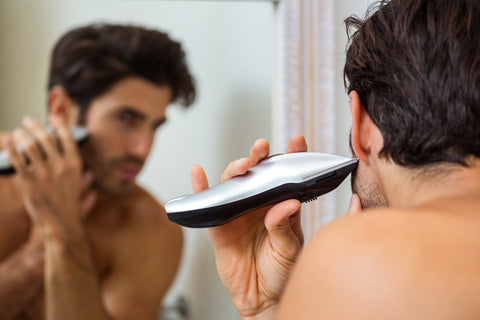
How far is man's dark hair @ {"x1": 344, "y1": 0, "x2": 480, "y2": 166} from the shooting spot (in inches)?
12.8

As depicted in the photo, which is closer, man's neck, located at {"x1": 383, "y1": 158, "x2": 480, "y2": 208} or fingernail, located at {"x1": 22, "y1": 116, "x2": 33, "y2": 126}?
man's neck, located at {"x1": 383, "y1": 158, "x2": 480, "y2": 208}

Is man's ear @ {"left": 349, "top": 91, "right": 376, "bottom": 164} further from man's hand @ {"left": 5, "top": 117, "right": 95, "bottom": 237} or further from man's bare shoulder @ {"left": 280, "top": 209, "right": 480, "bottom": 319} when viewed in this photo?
man's hand @ {"left": 5, "top": 117, "right": 95, "bottom": 237}

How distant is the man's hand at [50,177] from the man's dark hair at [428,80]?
1.98 ft

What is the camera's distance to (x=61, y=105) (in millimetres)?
807

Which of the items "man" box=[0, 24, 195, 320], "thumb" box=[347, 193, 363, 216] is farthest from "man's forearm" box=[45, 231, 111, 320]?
"thumb" box=[347, 193, 363, 216]

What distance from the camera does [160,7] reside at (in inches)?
32.8

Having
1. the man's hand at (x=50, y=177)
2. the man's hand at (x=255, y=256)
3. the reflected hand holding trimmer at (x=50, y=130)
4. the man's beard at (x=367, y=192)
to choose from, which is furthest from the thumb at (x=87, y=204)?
the man's beard at (x=367, y=192)

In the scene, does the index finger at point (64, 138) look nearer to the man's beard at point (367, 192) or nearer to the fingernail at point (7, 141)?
the fingernail at point (7, 141)

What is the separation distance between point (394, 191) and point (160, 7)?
0.63 metres

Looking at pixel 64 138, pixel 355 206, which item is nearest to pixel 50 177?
pixel 64 138

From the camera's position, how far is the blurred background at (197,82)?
792 millimetres

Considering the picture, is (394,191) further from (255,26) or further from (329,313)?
(255,26)

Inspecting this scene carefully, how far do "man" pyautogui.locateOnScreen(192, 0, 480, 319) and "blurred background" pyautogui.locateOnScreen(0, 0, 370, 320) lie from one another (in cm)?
32

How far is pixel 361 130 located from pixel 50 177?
1.99 ft
